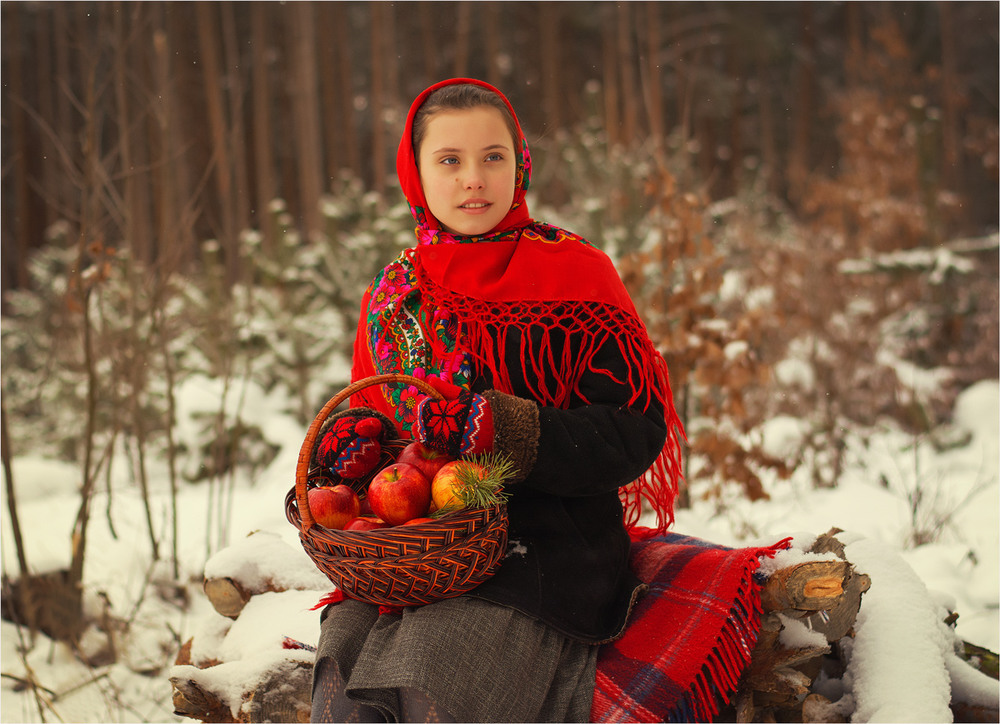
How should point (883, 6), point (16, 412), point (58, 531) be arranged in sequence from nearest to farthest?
point (58, 531), point (16, 412), point (883, 6)

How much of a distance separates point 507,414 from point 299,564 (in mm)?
1373

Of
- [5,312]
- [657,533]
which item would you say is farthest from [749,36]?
[657,533]

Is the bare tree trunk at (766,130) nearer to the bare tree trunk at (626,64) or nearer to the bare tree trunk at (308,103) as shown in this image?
the bare tree trunk at (626,64)

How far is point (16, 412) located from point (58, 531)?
2682 mm

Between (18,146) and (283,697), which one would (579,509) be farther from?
(18,146)

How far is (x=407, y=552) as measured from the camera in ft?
4.48

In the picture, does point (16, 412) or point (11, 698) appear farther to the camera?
point (16, 412)

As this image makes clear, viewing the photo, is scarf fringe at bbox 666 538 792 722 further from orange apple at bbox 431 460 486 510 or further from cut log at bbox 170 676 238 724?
cut log at bbox 170 676 238 724

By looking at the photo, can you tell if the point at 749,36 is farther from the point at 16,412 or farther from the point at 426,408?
the point at 426,408

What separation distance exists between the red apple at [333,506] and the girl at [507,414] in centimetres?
21

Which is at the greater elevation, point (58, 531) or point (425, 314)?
point (425, 314)

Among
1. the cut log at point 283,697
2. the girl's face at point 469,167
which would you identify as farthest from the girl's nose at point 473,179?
the cut log at point 283,697

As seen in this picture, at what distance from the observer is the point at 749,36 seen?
1291cm

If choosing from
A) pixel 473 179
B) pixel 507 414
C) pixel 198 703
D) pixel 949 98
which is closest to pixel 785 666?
pixel 507 414
